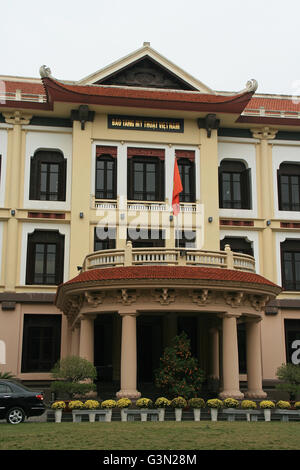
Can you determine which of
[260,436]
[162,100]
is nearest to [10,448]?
[260,436]

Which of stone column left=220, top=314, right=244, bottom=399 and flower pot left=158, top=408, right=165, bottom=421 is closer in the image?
flower pot left=158, top=408, right=165, bottom=421

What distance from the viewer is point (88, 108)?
105 ft

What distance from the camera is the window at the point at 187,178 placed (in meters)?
32.9

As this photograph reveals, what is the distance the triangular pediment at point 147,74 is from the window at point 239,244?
7717 mm

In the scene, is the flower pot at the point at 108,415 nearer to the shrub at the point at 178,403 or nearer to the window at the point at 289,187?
the shrub at the point at 178,403

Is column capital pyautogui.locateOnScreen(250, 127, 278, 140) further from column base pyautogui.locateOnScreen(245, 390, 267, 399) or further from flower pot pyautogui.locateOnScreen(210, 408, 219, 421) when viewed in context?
flower pot pyautogui.locateOnScreen(210, 408, 219, 421)

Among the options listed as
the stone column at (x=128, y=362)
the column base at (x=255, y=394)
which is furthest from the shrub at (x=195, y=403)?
the column base at (x=255, y=394)

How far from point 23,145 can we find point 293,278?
15.5 m

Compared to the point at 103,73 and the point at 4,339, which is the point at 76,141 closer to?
the point at 103,73

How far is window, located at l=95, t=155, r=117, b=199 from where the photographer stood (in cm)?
3234

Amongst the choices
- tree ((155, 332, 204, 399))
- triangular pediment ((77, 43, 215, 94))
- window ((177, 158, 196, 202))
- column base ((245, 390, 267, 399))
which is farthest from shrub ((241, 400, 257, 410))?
triangular pediment ((77, 43, 215, 94))

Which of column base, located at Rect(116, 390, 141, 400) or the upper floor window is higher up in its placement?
the upper floor window

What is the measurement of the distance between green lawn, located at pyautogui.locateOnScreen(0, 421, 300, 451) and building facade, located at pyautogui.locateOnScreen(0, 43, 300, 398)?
31.6ft

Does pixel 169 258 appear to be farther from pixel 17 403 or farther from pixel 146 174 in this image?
pixel 146 174
